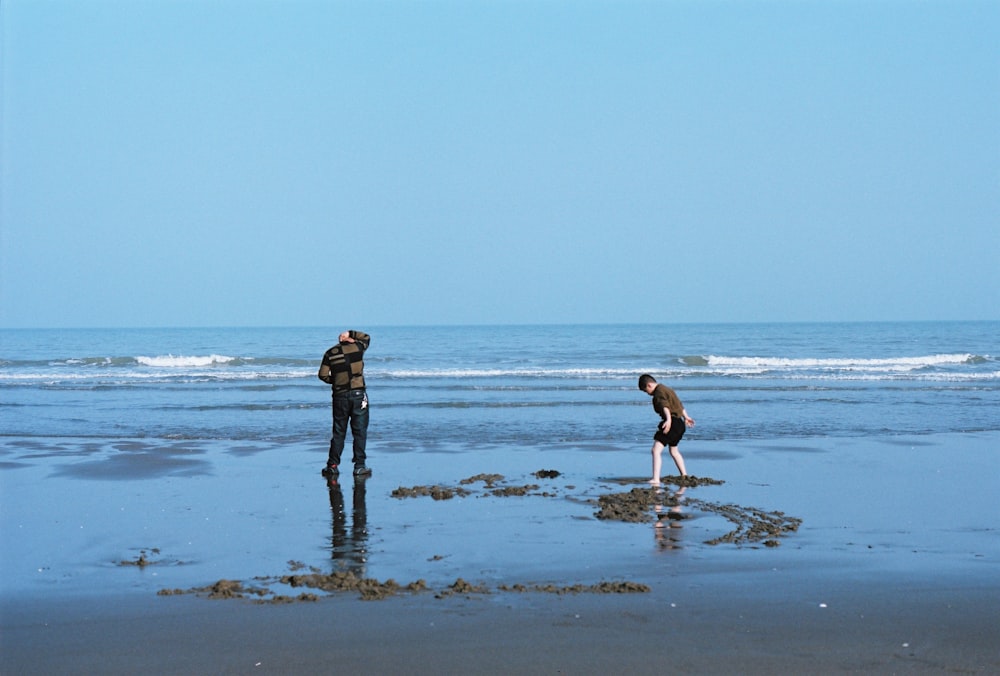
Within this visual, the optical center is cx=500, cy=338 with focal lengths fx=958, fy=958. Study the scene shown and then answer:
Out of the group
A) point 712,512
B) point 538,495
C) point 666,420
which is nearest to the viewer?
point 712,512

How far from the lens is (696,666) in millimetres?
5559

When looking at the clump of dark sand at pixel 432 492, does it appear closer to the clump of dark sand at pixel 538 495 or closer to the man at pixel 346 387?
the clump of dark sand at pixel 538 495

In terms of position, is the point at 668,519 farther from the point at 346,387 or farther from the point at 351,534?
the point at 346,387

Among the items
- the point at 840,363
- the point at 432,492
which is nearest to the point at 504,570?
the point at 432,492

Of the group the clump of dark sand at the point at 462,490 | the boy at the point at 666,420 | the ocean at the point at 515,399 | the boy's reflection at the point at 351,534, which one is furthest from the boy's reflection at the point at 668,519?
the ocean at the point at 515,399

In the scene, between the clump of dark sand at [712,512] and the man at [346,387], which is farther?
the man at [346,387]

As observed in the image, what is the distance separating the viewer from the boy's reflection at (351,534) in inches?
316

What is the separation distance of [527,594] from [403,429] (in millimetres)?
11880

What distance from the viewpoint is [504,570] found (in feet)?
Result: 25.3

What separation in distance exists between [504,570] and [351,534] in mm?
2097

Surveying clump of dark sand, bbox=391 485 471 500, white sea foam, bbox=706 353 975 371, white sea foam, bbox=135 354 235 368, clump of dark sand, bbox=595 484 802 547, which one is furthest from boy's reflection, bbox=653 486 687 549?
white sea foam, bbox=135 354 235 368

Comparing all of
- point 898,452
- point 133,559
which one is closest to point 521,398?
point 898,452

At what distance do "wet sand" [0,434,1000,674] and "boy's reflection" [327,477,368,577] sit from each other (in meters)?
0.04

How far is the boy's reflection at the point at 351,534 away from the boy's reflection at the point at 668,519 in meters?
2.68
